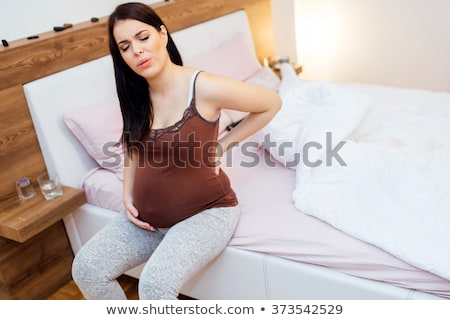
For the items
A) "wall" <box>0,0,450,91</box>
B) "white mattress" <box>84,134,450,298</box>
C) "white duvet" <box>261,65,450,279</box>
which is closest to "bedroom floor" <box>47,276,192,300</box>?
"white mattress" <box>84,134,450,298</box>

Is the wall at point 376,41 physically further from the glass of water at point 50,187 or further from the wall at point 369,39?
the glass of water at point 50,187

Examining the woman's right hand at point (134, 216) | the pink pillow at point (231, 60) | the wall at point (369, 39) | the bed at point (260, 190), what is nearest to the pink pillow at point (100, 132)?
the bed at point (260, 190)

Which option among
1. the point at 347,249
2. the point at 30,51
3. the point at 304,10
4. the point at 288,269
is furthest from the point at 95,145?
the point at 304,10

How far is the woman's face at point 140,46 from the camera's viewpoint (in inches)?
54.9

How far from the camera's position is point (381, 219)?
1.46 m

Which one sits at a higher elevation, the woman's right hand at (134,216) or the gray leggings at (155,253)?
the woman's right hand at (134,216)

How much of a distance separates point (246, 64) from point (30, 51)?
126cm

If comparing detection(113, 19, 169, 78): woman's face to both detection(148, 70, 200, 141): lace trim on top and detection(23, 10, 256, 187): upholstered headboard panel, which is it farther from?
detection(23, 10, 256, 187): upholstered headboard panel

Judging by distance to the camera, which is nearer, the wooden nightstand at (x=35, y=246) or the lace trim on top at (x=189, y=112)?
the lace trim on top at (x=189, y=112)

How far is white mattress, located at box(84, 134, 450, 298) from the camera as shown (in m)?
1.36

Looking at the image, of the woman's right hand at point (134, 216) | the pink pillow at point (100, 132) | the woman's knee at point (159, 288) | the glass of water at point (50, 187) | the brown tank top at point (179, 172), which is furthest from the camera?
the pink pillow at point (100, 132)

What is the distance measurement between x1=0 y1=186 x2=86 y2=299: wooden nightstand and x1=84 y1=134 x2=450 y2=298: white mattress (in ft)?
0.64

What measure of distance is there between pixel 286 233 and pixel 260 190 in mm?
300

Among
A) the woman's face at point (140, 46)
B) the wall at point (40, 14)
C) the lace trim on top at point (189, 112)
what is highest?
the wall at point (40, 14)
